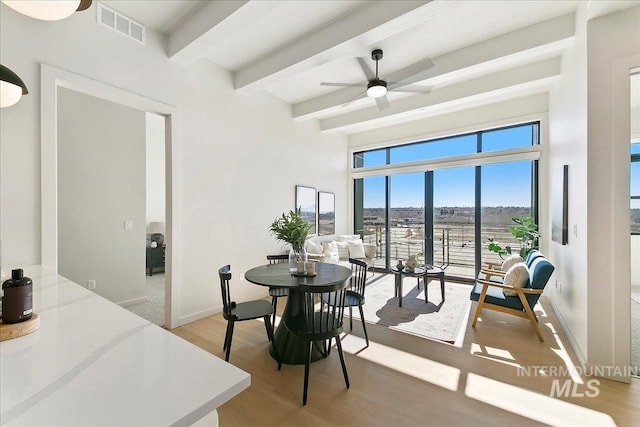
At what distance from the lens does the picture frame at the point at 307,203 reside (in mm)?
5318

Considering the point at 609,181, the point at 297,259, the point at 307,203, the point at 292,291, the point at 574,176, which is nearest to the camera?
the point at 609,181

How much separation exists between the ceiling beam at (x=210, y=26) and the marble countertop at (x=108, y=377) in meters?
2.64

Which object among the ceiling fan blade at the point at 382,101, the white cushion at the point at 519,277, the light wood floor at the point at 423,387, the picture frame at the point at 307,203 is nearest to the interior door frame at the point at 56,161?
the light wood floor at the point at 423,387

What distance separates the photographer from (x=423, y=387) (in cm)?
226

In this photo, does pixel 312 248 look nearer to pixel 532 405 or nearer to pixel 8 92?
pixel 532 405

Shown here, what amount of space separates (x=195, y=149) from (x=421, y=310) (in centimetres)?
372

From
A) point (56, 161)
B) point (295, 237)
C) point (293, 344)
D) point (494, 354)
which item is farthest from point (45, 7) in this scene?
point (494, 354)

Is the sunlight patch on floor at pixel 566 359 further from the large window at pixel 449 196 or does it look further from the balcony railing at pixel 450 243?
the large window at pixel 449 196

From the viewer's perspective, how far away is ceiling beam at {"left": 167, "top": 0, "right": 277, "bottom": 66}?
251cm

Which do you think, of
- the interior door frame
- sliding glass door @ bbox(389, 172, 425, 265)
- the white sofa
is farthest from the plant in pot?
sliding glass door @ bbox(389, 172, 425, 265)

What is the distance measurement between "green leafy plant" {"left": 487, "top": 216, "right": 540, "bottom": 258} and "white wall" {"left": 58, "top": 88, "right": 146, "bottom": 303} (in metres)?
5.73

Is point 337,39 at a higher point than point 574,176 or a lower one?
higher

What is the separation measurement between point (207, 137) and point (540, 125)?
5.35 m

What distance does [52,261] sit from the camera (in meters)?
2.45
